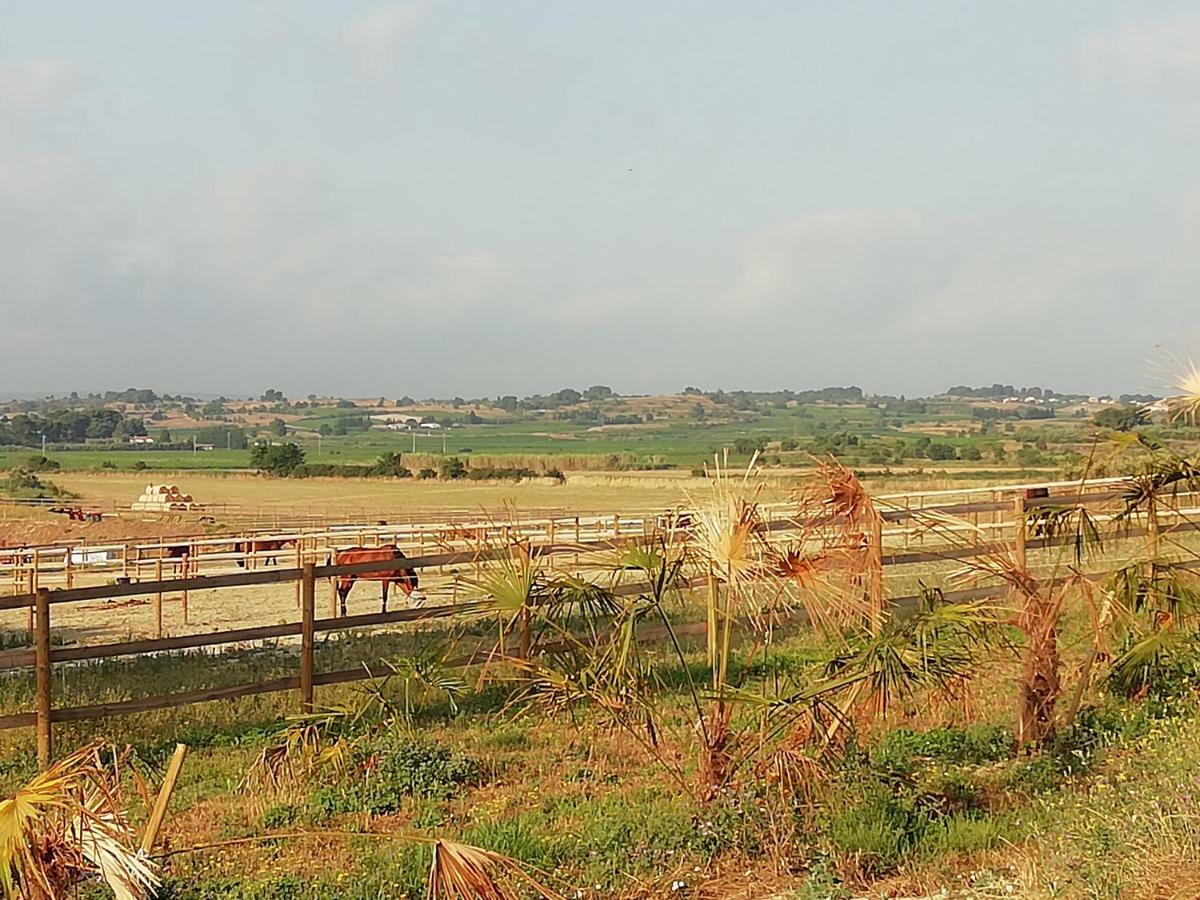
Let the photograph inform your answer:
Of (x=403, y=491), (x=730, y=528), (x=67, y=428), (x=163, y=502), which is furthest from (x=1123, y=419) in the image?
(x=67, y=428)

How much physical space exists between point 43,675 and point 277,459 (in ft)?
274

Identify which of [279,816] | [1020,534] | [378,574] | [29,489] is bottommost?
[29,489]

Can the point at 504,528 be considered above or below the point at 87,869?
above

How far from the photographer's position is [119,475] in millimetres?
87875

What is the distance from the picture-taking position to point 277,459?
88.1 meters

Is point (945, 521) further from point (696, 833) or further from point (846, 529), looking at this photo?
point (696, 833)

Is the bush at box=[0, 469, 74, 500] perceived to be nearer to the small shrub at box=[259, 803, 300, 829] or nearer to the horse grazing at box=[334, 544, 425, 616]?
the horse grazing at box=[334, 544, 425, 616]

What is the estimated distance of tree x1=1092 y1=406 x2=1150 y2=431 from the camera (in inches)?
302

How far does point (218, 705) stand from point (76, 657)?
4.57ft

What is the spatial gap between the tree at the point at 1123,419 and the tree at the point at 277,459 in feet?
267

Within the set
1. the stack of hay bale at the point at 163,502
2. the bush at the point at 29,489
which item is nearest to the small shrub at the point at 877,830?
the stack of hay bale at the point at 163,502

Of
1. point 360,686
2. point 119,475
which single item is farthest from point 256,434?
point 360,686

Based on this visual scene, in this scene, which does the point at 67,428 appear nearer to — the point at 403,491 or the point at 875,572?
the point at 403,491

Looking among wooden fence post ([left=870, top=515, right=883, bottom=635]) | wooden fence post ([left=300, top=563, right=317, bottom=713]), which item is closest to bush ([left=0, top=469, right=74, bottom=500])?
wooden fence post ([left=300, top=563, right=317, bottom=713])
